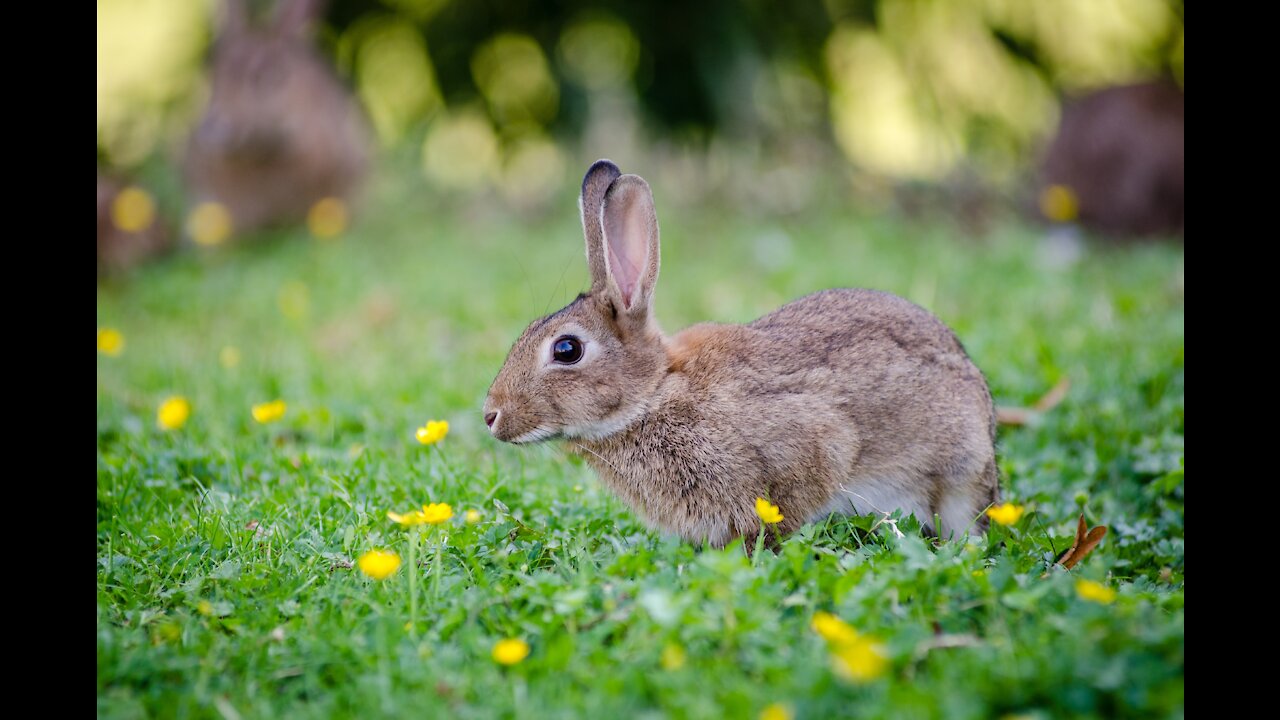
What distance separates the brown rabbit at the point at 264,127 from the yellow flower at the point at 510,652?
315 inches

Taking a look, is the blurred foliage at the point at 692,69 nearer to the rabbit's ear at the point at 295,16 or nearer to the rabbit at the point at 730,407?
the rabbit's ear at the point at 295,16

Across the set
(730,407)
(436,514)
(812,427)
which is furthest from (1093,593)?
(436,514)

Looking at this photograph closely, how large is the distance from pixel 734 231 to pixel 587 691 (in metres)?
7.78

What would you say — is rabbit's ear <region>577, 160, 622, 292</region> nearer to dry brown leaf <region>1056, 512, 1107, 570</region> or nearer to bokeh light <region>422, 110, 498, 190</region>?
dry brown leaf <region>1056, 512, 1107, 570</region>

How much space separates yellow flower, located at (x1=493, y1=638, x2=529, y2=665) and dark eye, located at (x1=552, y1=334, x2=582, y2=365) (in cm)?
131

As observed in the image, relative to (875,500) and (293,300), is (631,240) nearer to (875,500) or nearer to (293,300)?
(875,500)

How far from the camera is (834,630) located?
8.20 ft

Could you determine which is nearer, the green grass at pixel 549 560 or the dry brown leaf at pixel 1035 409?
the green grass at pixel 549 560

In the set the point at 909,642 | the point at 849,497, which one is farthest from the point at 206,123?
the point at 909,642

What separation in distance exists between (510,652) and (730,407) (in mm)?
1367

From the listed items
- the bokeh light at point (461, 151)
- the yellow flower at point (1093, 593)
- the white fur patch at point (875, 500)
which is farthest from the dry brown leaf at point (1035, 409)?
the bokeh light at point (461, 151)

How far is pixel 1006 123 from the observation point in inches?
416

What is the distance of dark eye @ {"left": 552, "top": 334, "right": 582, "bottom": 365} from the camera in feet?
12.5

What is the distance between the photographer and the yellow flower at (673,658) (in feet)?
8.40
